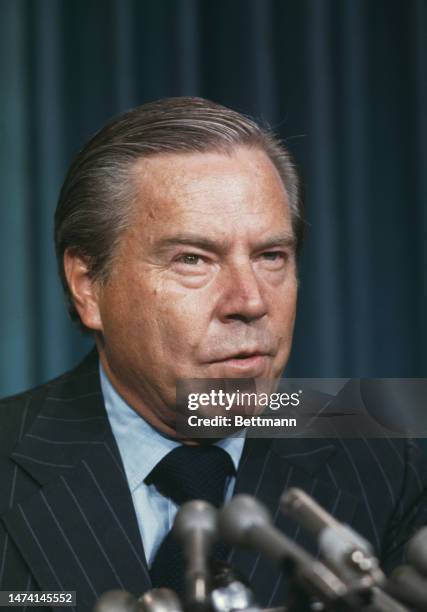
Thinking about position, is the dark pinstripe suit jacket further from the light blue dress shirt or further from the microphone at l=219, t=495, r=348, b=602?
the microphone at l=219, t=495, r=348, b=602

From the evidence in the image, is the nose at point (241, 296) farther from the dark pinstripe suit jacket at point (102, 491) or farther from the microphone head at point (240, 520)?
the microphone head at point (240, 520)

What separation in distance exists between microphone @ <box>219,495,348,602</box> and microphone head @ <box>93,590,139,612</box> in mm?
79

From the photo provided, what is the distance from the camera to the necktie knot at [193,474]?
1058mm

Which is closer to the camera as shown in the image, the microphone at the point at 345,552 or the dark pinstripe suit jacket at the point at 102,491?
the microphone at the point at 345,552

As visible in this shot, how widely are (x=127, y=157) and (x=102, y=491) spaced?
42 cm

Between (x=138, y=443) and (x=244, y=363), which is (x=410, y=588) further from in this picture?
(x=138, y=443)

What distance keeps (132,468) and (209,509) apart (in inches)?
19.3

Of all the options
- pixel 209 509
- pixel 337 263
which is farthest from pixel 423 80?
pixel 209 509

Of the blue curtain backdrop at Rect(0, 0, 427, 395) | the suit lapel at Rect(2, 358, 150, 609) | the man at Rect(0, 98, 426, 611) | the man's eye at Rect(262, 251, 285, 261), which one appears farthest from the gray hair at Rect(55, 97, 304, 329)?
the blue curtain backdrop at Rect(0, 0, 427, 395)

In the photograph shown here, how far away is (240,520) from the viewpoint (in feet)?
1.85

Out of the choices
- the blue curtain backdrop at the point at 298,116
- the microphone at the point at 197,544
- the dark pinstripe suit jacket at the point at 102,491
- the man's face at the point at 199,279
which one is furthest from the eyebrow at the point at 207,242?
the blue curtain backdrop at the point at 298,116

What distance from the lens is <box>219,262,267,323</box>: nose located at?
1005mm

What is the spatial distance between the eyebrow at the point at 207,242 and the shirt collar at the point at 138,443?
220 mm

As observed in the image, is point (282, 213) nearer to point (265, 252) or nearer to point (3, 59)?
point (265, 252)
